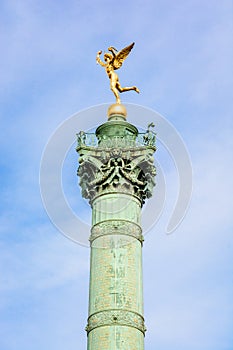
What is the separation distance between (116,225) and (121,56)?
39.7ft

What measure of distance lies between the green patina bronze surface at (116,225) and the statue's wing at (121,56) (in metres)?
3.67

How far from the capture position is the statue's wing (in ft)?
144

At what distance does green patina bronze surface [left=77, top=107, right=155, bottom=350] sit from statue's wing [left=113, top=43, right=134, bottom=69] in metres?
3.67

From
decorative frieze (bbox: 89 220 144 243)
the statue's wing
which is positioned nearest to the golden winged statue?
the statue's wing

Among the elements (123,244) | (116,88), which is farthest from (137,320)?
(116,88)

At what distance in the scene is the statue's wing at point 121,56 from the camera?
144 feet

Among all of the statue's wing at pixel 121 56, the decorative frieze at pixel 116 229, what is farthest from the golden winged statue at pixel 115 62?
the decorative frieze at pixel 116 229

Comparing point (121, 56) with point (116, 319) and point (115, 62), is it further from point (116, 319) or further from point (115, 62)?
point (116, 319)

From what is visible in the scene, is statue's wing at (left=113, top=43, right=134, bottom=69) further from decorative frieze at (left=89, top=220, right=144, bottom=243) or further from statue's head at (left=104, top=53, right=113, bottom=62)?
decorative frieze at (left=89, top=220, right=144, bottom=243)

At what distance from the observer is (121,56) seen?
44.0 metres

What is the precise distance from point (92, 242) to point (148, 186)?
194 inches

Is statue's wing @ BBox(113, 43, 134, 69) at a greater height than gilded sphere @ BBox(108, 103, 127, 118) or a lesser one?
greater

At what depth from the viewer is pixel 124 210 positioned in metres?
38.3

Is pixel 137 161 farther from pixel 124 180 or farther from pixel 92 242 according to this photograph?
pixel 92 242
